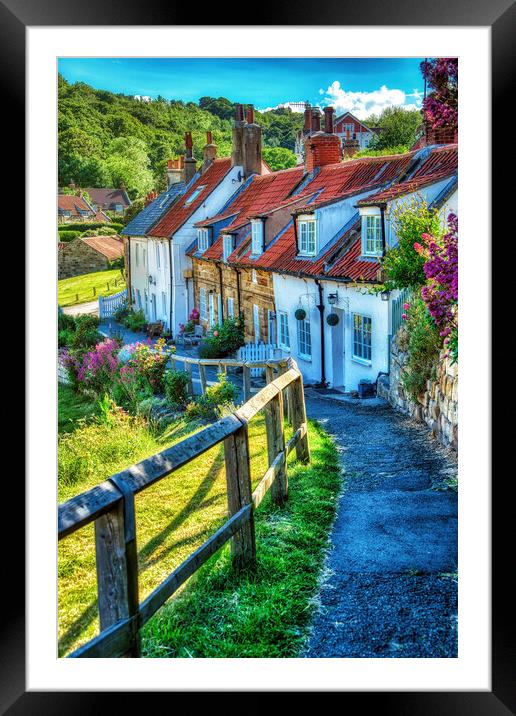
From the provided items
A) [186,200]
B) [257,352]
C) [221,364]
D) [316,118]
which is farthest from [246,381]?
[186,200]

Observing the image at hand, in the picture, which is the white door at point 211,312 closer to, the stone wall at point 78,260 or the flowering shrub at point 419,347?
the stone wall at point 78,260

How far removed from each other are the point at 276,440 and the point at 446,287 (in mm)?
1741

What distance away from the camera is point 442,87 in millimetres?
4641

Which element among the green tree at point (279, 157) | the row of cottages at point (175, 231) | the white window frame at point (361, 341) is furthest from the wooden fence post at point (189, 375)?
the green tree at point (279, 157)

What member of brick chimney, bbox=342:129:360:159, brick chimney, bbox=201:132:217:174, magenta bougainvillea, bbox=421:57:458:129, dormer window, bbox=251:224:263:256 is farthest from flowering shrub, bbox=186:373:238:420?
dormer window, bbox=251:224:263:256

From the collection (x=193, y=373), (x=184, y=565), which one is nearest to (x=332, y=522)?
(x=184, y=565)

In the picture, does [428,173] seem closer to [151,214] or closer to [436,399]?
[436,399]

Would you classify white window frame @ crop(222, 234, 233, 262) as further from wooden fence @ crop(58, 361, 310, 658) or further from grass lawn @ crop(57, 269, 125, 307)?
wooden fence @ crop(58, 361, 310, 658)

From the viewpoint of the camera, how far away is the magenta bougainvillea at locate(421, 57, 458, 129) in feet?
14.4

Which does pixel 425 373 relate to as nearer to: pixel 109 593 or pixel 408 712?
pixel 408 712

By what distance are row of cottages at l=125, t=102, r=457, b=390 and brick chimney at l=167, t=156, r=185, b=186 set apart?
0.15m

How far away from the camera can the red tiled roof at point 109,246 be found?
20.7 feet
